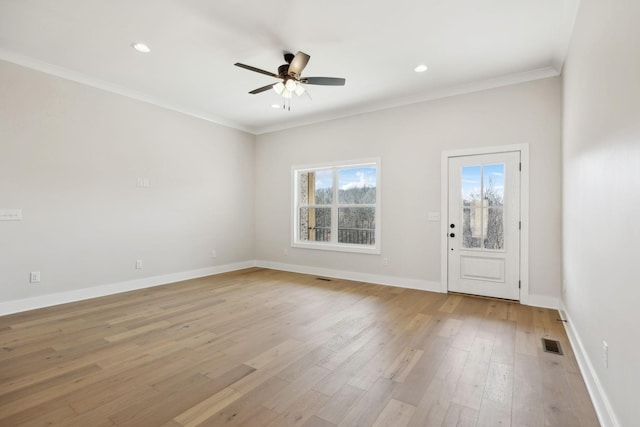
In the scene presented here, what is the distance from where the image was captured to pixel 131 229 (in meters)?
4.64

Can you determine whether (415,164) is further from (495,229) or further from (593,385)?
(593,385)

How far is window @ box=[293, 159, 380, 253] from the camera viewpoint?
17.7ft

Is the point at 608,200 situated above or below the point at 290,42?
below

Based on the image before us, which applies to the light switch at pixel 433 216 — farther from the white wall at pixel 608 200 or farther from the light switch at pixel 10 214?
the light switch at pixel 10 214

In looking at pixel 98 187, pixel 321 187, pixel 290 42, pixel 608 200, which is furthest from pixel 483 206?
pixel 98 187

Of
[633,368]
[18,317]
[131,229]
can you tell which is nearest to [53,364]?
[18,317]

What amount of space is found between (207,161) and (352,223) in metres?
3.00

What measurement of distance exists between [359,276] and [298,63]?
3588 millimetres

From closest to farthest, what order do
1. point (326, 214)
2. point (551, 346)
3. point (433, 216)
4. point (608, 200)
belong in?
point (608, 200) → point (551, 346) → point (433, 216) → point (326, 214)

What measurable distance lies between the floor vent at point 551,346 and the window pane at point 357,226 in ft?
9.48

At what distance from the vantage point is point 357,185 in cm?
562

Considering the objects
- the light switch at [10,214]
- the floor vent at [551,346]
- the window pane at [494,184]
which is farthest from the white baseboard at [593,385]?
the light switch at [10,214]

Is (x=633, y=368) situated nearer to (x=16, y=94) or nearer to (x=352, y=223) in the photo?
(x=352, y=223)

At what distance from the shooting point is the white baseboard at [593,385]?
5.34 feet
